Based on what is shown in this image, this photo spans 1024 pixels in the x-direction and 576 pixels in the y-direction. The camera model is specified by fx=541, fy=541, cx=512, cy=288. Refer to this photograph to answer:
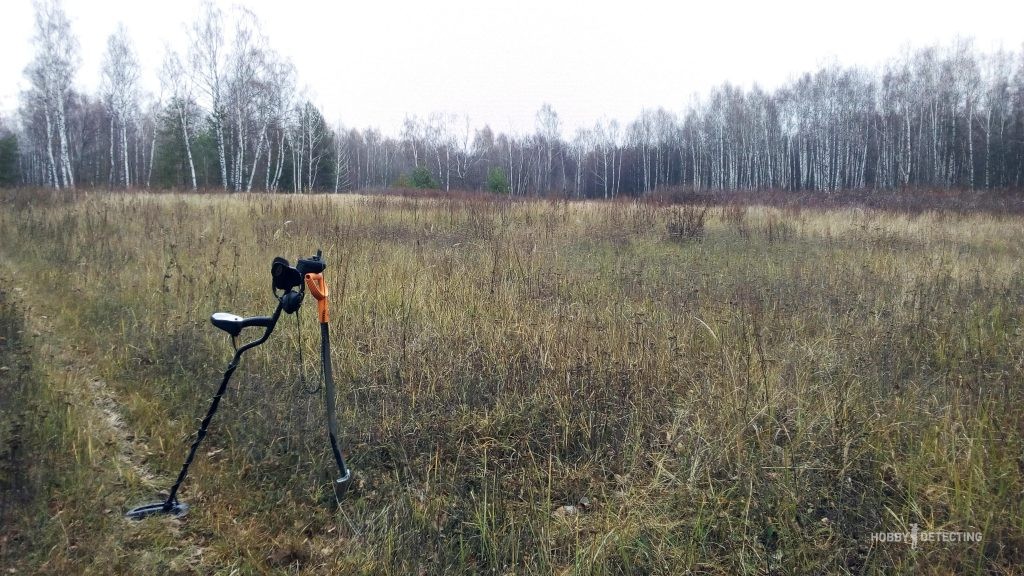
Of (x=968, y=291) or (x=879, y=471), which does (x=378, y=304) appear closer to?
(x=879, y=471)

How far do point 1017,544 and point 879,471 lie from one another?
22.3 inches

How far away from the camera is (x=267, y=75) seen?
29.6 metres

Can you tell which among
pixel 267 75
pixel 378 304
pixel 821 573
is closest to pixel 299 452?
pixel 378 304

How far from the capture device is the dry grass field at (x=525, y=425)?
2486 millimetres

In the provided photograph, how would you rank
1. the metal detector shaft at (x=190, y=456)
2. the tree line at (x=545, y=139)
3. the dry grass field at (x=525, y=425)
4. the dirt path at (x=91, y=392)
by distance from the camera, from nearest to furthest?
the dry grass field at (x=525, y=425)
the metal detector shaft at (x=190, y=456)
the dirt path at (x=91, y=392)
the tree line at (x=545, y=139)

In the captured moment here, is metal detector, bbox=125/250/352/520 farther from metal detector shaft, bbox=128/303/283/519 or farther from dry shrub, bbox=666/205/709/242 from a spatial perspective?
dry shrub, bbox=666/205/709/242

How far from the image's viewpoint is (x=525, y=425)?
340cm

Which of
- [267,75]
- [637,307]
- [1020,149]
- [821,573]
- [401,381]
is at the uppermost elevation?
[267,75]

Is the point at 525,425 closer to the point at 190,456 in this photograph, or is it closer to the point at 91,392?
the point at 190,456

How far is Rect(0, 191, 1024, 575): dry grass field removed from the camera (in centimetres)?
249

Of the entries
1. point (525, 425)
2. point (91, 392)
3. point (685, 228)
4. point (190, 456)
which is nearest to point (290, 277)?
point (190, 456)

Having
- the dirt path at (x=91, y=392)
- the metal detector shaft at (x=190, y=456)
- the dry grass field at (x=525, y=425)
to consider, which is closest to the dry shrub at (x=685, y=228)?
the dry grass field at (x=525, y=425)

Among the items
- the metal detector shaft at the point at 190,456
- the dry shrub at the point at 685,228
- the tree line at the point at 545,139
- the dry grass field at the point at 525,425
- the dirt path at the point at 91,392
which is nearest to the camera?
the dry grass field at the point at 525,425

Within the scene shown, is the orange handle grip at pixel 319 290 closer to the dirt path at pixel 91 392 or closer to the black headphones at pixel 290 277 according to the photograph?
the black headphones at pixel 290 277
